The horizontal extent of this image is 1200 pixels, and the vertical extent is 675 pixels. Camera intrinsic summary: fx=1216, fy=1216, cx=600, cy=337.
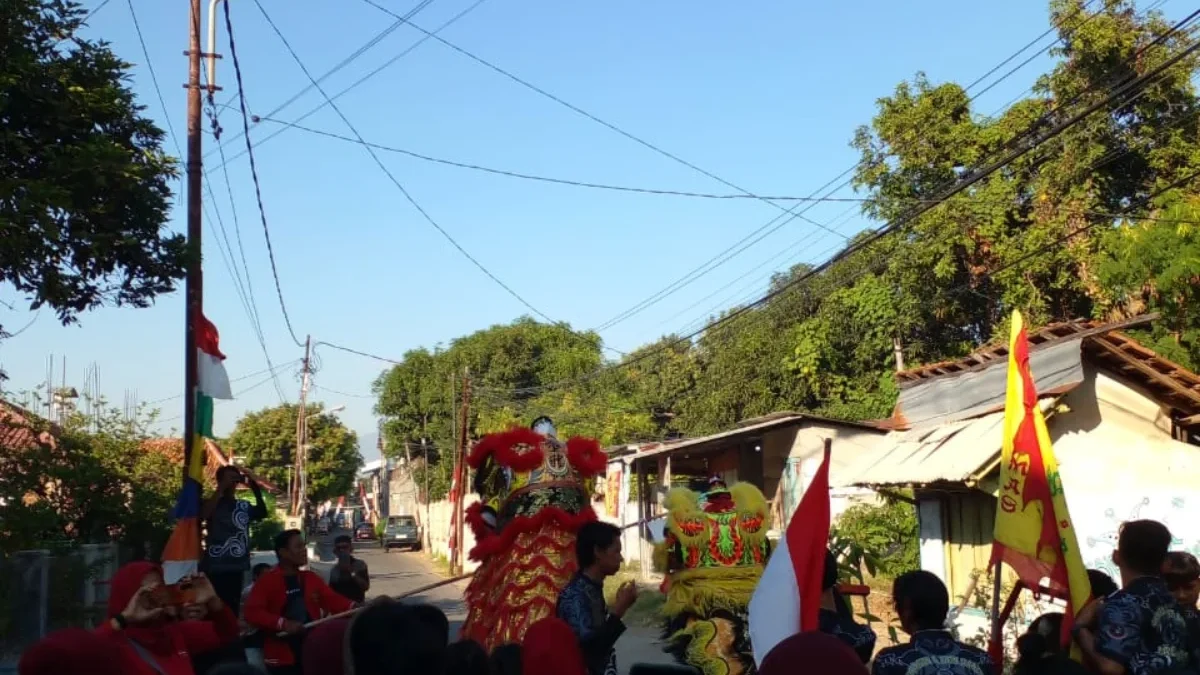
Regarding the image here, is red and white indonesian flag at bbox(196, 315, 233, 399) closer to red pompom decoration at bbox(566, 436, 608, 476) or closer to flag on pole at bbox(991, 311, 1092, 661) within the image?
red pompom decoration at bbox(566, 436, 608, 476)

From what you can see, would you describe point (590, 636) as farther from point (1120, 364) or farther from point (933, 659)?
point (1120, 364)

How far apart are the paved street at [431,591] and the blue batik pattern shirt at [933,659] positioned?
161 centimetres

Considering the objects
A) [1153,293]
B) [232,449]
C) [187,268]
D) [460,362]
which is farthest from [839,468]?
[232,449]

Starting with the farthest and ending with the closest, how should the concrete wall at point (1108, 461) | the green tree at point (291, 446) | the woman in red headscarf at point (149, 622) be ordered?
the green tree at point (291, 446)
the concrete wall at point (1108, 461)
the woman in red headscarf at point (149, 622)

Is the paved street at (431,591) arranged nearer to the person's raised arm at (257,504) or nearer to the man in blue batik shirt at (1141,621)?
the person's raised arm at (257,504)

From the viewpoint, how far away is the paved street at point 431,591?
50.5 feet

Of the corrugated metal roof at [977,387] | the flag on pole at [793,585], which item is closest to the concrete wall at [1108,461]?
the corrugated metal roof at [977,387]

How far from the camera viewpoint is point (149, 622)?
13.7 ft

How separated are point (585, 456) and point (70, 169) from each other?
5382 mm

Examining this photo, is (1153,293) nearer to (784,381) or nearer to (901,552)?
(901,552)

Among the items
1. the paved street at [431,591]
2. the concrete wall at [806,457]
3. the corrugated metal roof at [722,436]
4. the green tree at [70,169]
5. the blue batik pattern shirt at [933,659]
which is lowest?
the paved street at [431,591]

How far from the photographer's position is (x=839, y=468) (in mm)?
20234

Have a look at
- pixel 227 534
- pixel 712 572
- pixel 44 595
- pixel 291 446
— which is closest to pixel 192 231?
pixel 44 595

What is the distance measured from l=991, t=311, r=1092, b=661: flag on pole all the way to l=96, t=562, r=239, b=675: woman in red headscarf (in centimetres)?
346
